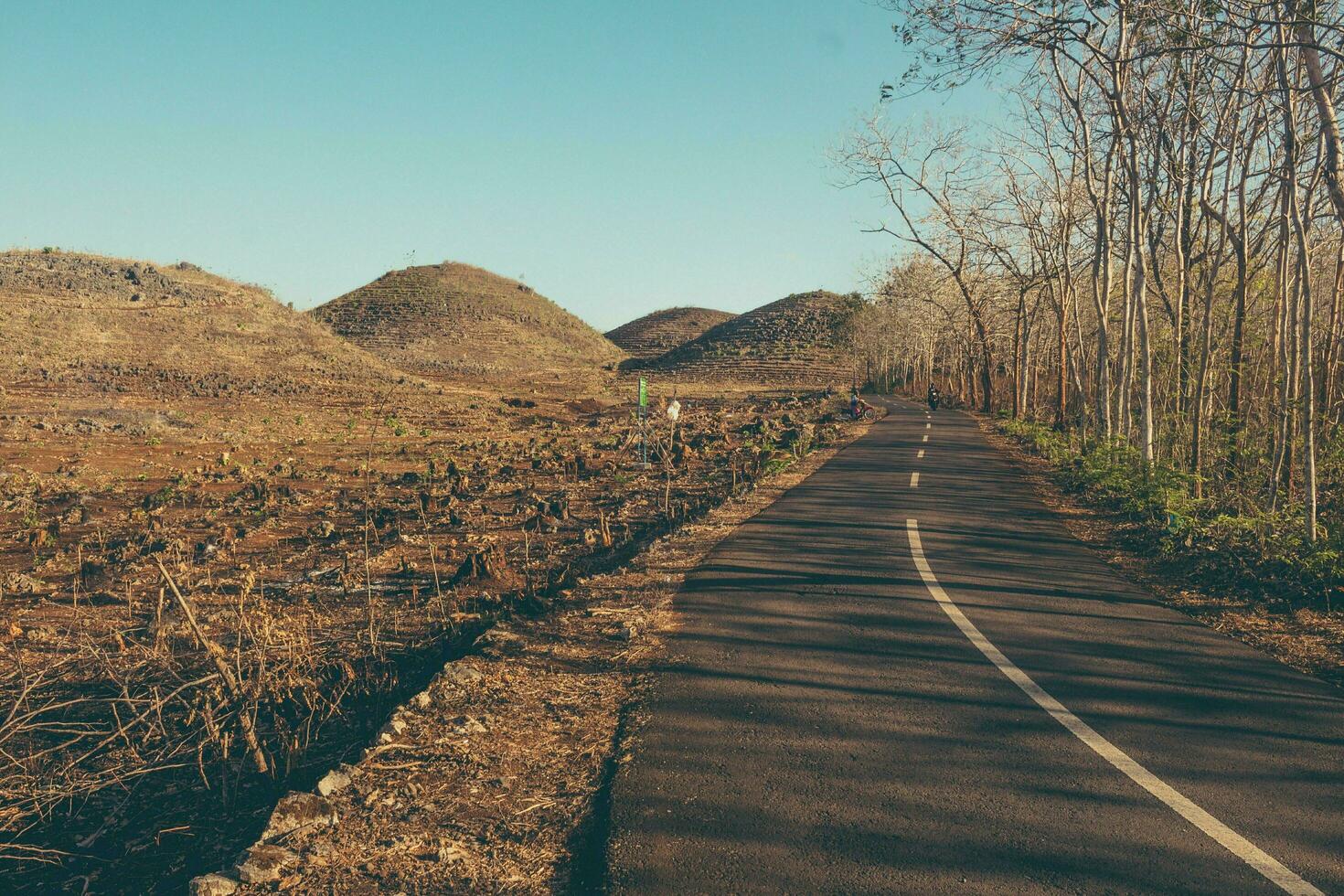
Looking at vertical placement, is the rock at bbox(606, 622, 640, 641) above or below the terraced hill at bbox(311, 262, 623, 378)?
below

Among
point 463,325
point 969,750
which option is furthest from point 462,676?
point 463,325

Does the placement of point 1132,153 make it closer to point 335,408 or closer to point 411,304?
point 335,408

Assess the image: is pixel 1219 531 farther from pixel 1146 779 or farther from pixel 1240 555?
pixel 1146 779

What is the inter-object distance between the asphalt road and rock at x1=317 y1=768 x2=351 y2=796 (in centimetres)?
142

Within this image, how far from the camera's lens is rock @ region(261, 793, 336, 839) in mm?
4117

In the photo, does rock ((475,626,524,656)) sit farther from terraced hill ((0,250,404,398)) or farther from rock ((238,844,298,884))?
A: terraced hill ((0,250,404,398))

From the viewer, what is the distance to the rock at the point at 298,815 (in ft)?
13.5

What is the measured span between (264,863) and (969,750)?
11.9ft

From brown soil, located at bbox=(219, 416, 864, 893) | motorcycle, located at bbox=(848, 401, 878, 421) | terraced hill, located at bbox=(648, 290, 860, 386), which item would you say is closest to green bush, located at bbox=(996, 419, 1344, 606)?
brown soil, located at bbox=(219, 416, 864, 893)

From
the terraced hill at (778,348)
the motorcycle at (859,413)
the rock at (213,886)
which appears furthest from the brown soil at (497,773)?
the terraced hill at (778,348)

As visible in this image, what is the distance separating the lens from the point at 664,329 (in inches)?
6914

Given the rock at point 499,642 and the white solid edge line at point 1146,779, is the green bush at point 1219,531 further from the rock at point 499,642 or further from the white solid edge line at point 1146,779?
the rock at point 499,642

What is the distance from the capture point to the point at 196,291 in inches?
2218

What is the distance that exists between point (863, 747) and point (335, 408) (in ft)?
128
